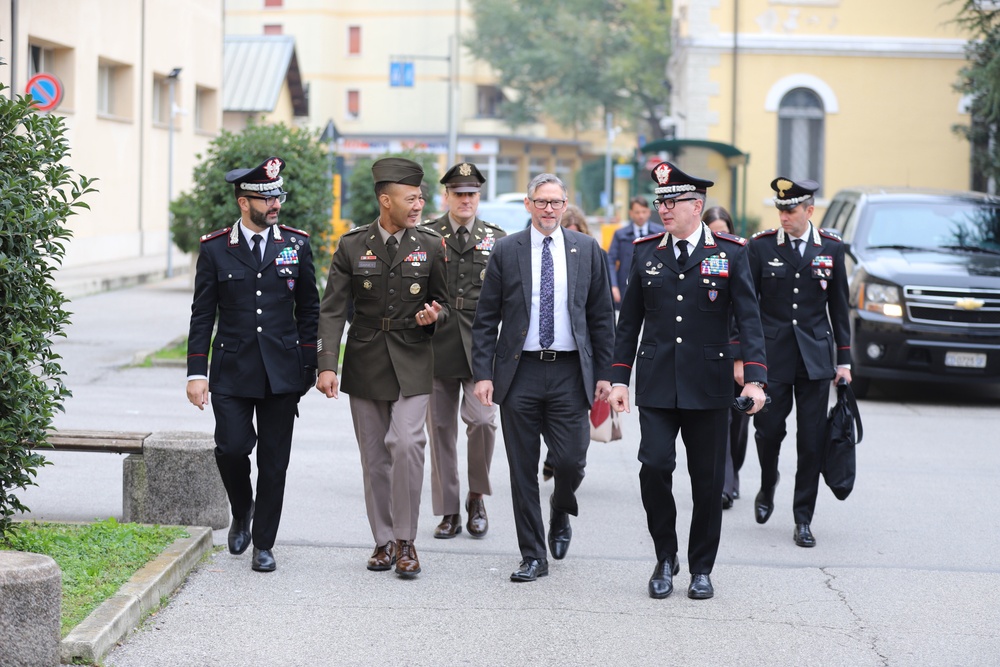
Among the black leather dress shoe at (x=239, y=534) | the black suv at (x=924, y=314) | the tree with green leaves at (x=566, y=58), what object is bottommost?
the black leather dress shoe at (x=239, y=534)

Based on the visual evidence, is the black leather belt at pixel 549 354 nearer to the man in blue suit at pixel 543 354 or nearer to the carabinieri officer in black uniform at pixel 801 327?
the man in blue suit at pixel 543 354

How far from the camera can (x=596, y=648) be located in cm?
582

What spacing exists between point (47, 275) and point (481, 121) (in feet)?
230

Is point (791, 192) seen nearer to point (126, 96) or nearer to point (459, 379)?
point (459, 379)

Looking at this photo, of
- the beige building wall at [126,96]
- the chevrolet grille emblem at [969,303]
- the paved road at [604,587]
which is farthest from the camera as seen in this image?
the beige building wall at [126,96]

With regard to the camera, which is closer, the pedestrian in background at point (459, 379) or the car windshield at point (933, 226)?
the pedestrian in background at point (459, 379)

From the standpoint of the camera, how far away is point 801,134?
29.6 metres

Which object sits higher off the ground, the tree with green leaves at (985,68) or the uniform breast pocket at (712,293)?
the tree with green leaves at (985,68)

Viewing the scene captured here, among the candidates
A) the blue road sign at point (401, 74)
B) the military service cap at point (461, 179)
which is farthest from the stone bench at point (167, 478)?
the blue road sign at point (401, 74)

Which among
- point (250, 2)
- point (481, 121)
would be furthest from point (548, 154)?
point (250, 2)

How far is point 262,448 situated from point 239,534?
49 centimetres

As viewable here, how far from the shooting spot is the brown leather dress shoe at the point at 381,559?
709cm

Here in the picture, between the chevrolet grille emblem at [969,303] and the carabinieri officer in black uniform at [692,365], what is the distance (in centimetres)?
739

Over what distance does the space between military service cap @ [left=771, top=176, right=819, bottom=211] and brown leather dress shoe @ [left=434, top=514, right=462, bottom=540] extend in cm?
256
